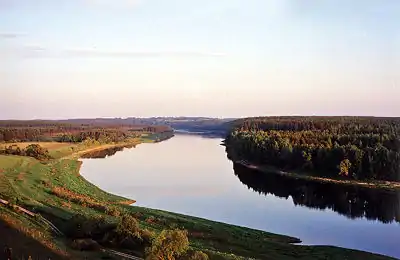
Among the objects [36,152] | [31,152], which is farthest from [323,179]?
[31,152]

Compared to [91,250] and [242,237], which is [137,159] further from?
[91,250]

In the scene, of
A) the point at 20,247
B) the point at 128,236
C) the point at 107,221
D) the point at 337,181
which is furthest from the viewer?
the point at 337,181

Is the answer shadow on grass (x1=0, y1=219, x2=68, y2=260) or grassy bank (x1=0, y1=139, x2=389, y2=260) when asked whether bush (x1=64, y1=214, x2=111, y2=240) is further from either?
shadow on grass (x1=0, y1=219, x2=68, y2=260)

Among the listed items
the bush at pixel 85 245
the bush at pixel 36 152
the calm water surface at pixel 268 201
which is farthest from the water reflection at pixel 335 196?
the bush at pixel 36 152

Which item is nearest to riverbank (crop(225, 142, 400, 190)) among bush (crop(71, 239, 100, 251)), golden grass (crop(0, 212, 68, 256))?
bush (crop(71, 239, 100, 251))

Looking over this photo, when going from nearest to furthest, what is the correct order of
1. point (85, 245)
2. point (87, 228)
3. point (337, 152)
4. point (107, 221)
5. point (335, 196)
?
point (85, 245) → point (87, 228) → point (107, 221) → point (335, 196) → point (337, 152)

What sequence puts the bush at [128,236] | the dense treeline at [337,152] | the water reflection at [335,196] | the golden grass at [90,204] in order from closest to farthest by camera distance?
the bush at [128,236], the golden grass at [90,204], the water reflection at [335,196], the dense treeline at [337,152]

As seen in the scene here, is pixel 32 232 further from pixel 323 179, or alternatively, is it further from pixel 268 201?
pixel 323 179

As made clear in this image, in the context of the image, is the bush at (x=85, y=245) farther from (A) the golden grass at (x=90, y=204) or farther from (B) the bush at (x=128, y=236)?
(A) the golden grass at (x=90, y=204)
